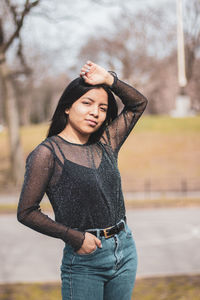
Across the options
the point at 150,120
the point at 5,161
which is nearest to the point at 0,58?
the point at 5,161

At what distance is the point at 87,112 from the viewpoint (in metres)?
2.04

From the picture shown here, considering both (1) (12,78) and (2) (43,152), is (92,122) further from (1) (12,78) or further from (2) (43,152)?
(1) (12,78)

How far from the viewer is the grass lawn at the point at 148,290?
4.29 metres

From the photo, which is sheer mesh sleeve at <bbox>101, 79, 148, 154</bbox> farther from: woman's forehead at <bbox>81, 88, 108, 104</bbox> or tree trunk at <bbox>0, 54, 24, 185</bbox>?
tree trunk at <bbox>0, 54, 24, 185</bbox>

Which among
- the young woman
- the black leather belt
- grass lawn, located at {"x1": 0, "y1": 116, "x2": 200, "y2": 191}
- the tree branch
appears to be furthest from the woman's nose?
grass lawn, located at {"x1": 0, "y1": 116, "x2": 200, "y2": 191}

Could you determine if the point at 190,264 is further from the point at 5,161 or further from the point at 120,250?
the point at 5,161

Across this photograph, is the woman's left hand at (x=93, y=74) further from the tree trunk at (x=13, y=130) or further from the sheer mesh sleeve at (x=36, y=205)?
the tree trunk at (x=13, y=130)

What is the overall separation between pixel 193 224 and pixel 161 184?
8.62 m

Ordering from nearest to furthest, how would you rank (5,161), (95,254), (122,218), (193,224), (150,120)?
(95,254) → (122,218) → (193,224) → (5,161) → (150,120)

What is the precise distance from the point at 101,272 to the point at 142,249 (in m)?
5.38

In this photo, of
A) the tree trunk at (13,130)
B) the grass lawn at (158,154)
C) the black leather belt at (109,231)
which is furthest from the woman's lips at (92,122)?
the tree trunk at (13,130)

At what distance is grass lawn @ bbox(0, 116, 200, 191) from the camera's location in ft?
63.7

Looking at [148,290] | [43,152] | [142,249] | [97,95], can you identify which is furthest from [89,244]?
[142,249]

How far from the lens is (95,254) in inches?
76.1
